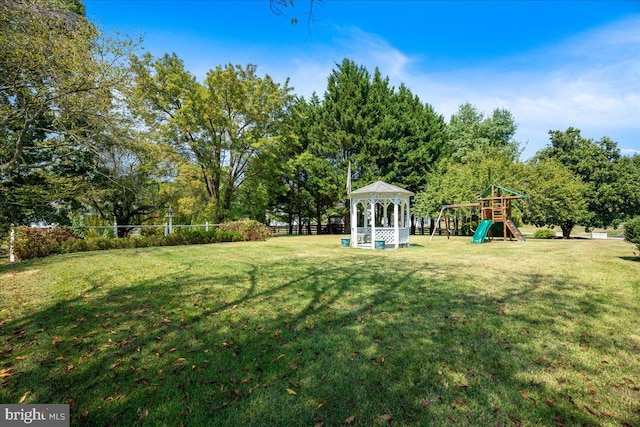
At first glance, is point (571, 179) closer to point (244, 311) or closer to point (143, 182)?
point (244, 311)

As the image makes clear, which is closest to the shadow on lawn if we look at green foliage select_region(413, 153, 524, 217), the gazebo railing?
the gazebo railing

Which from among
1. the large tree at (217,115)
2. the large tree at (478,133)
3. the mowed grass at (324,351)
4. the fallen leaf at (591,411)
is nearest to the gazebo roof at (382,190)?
the mowed grass at (324,351)

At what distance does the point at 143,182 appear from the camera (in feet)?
66.4

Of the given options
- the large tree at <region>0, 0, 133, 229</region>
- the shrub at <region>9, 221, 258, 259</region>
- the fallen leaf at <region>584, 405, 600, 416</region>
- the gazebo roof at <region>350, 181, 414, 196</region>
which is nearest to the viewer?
the fallen leaf at <region>584, 405, 600, 416</region>

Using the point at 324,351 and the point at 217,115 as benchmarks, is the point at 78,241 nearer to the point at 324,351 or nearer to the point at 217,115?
the point at 324,351

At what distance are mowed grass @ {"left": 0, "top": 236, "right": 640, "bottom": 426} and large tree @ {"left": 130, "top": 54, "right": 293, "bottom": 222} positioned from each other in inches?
719

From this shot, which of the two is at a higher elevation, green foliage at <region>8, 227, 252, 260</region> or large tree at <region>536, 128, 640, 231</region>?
large tree at <region>536, 128, 640, 231</region>

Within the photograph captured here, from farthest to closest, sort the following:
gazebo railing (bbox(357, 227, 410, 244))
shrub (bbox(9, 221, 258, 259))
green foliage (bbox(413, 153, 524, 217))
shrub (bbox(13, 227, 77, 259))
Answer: green foliage (bbox(413, 153, 524, 217)) → gazebo railing (bbox(357, 227, 410, 244)) → shrub (bbox(9, 221, 258, 259)) → shrub (bbox(13, 227, 77, 259))

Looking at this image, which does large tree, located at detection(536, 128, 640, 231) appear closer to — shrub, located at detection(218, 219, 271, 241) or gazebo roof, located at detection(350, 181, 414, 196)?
gazebo roof, located at detection(350, 181, 414, 196)

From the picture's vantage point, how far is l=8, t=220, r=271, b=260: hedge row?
10.7 meters

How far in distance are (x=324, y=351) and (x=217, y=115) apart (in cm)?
2296

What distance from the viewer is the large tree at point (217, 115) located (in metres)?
22.3

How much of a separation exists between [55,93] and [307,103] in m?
25.8

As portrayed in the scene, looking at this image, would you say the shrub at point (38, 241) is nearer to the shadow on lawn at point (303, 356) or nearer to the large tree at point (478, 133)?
the shadow on lawn at point (303, 356)
